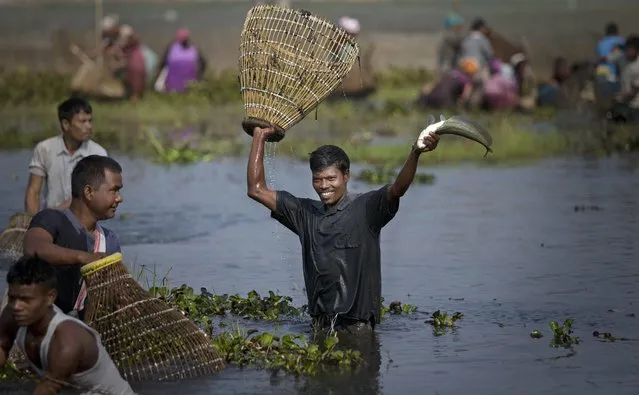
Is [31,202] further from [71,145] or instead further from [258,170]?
[258,170]

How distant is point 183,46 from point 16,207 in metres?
12.5

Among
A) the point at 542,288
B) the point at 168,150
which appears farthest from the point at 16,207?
the point at 542,288

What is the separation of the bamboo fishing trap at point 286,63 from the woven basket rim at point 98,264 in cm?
162

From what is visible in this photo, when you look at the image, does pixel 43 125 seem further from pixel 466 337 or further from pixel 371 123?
pixel 466 337

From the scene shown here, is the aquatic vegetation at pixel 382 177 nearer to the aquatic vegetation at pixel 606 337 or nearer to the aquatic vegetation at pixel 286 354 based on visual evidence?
the aquatic vegetation at pixel 606 337

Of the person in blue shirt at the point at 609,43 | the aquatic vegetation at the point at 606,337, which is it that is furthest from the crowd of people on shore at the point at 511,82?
the aquatic vegetation at the point at 606,337

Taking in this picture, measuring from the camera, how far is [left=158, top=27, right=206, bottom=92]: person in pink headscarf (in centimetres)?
2759

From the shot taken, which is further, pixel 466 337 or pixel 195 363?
pixel 466 337

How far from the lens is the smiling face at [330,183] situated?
906 cm

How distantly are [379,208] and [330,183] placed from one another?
0.33 m

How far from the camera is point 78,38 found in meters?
36.1

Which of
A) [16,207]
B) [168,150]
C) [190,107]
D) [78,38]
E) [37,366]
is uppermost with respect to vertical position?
[78,38]

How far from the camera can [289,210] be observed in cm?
927

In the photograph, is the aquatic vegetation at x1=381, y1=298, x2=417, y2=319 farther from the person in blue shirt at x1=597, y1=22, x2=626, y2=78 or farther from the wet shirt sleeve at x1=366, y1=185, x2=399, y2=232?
the person in blue shirt at x1=597, y1=22, x2=626, y2=78
